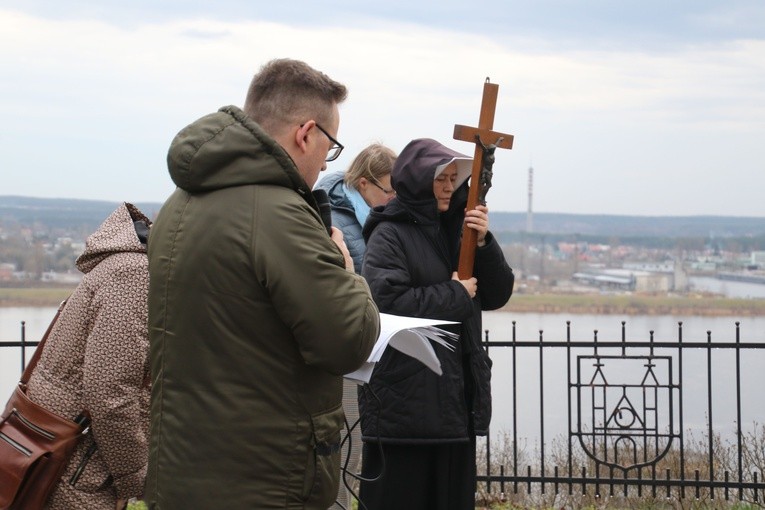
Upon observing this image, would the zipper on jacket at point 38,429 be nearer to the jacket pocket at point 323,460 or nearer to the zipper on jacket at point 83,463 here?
the zipper on jacket at point 83,463

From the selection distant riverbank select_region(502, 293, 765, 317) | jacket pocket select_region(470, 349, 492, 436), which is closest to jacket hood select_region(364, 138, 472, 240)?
jacket pocket select_region(470, 349, 492, 436)

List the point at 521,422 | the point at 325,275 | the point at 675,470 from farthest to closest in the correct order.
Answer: the point at 521,422, the point at 675,470, the point at 325,275

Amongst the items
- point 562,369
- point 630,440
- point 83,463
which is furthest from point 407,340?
point 562,369

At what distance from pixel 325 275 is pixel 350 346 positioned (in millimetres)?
157

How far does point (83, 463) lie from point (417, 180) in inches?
65.8

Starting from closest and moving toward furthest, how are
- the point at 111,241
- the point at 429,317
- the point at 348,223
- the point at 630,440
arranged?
the point at 111,241 → the point at 429,317 → the point at 348,223 → the point at 630,440

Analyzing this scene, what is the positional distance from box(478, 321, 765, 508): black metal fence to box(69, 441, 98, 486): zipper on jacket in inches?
136

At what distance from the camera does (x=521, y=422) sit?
9.85m

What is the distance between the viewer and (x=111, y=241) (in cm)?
281

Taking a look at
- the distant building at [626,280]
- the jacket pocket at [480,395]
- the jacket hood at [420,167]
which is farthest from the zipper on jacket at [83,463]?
the distant building at [626,280]

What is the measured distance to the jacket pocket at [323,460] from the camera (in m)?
2.21

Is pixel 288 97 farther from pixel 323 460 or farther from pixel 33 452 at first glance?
pixel 33 452

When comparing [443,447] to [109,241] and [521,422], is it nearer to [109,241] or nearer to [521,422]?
[109,241]

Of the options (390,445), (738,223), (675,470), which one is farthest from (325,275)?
(738,223)
